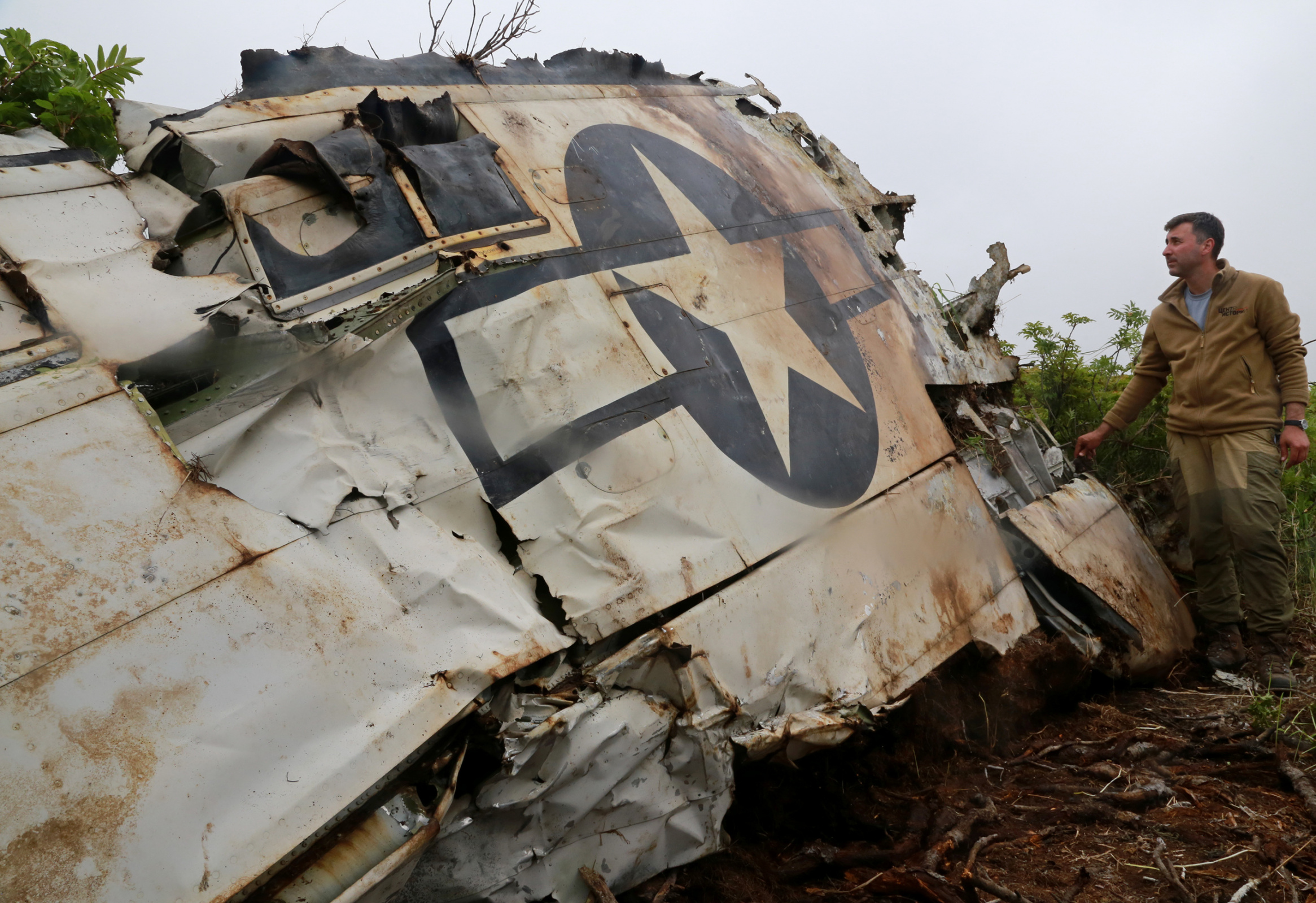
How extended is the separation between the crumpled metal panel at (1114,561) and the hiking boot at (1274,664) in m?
0.27

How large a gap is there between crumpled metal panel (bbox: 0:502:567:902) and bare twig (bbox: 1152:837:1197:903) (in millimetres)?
1785

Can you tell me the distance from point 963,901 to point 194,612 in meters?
2.01

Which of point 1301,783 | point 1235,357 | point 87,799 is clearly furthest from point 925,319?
point 87,799

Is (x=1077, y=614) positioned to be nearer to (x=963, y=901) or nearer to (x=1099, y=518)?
(x=1099, y=518)

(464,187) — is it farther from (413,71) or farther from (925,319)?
(925,319)

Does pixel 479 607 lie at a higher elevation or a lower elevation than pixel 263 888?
higher

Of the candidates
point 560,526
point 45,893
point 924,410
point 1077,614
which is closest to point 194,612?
point 45,893

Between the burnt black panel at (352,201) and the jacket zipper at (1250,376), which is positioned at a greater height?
the burnt black panel at (352,201)

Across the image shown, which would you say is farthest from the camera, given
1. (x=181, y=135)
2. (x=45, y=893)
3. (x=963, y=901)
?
(x=181, y=135)

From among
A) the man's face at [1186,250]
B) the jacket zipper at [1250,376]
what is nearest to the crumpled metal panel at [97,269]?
the man's face at [1186,250]

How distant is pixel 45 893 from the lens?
1520mm

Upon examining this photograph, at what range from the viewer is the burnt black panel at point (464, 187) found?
2748 millimetres

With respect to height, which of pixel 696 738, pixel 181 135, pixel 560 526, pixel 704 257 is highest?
pixel 181 135

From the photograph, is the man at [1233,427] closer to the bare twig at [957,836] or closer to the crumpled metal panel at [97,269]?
the bare twig at [957,836]
